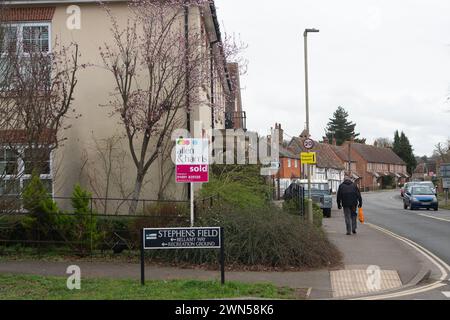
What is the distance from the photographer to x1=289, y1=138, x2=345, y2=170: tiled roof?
83.8m

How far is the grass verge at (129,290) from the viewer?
8789 mm

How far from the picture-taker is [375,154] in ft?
387

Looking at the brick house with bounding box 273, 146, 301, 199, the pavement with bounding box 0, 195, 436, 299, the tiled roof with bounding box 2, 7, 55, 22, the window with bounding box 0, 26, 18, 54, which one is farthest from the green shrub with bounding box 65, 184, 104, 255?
the brick house with bounding box 273, 146, 301, 199

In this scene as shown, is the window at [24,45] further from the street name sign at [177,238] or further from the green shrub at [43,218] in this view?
the street name sign at [177,238]

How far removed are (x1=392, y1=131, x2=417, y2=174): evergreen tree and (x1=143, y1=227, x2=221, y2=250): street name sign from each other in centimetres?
13146

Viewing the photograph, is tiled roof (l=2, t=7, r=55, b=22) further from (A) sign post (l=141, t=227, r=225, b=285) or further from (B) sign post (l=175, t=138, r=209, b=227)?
(A) sign post (l=141, t=227, r=225, b=285)

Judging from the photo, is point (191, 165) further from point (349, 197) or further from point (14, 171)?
point (349, 197)

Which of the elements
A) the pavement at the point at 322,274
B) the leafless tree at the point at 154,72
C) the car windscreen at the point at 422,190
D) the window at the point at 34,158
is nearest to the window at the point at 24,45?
the window at the point at 34,158

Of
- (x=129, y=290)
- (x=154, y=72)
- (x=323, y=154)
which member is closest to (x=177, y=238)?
(x=129, y=290)

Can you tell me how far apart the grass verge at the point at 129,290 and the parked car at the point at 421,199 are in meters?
29.5

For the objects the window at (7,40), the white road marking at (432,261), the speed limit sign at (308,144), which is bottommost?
the white road marking at (432,261)

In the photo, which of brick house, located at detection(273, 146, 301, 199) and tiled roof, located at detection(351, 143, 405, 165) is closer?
brick house, located at detection(273, 146, 301, 199)
